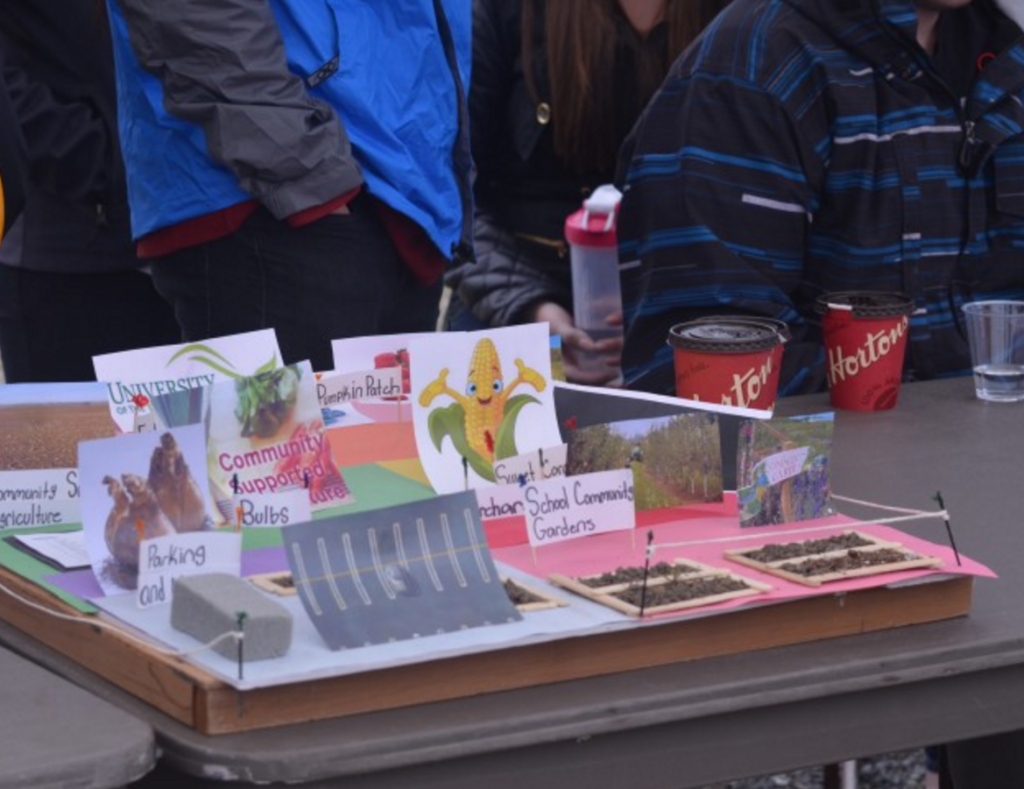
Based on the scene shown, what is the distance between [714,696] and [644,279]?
1222 mm

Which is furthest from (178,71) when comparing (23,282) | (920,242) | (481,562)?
(481,562)

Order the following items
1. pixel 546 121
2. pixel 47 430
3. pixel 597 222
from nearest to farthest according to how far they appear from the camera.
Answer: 1. pixel 47 430
2. pixel 597 222
3. pixel 546 121

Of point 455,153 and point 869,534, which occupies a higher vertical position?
point 455,153

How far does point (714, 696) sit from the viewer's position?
1253 mm

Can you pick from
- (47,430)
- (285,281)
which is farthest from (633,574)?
(285,281)

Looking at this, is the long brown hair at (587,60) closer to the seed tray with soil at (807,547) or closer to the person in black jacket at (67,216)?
the person in black jacket at (67,216)

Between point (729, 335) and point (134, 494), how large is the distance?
802mm

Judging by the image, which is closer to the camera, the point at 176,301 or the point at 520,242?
the point at 176,301

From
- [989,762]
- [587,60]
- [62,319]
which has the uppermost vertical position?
[587,60]

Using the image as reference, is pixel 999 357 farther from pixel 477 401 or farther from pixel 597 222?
pixel 597 222

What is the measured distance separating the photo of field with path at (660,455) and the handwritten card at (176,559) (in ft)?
1.20

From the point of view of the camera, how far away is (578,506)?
4.78 ft

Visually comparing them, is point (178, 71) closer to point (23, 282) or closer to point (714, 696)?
point (23, 282)

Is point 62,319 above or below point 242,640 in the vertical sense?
below
